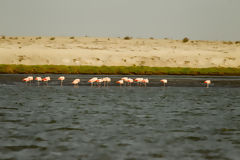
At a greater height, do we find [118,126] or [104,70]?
[104,70]

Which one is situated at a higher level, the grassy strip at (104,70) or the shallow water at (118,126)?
the grassy strip at (104,70)

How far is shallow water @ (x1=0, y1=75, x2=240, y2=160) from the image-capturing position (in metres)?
12.1

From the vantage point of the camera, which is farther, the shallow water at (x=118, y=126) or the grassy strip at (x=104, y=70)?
the grassy strip at (x=104, y=70)

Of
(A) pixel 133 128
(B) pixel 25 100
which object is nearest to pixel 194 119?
(A) pixel 133 128

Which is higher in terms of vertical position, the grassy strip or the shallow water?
the grassy strip

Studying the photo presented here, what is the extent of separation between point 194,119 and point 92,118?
4.10m

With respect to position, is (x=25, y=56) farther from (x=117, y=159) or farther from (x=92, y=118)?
(x=117, y=159)

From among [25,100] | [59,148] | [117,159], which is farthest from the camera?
[25,100]

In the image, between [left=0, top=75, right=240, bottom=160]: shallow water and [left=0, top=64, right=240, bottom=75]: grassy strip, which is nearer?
[left=0, top=75, right=240, bottom=160]: shallow water

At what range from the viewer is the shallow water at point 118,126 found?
12149 mm

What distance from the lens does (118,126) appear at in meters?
15.9

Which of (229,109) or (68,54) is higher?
(68,54)

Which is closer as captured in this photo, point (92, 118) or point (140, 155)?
point (140, 155)

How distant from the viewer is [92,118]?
17.8 meters
